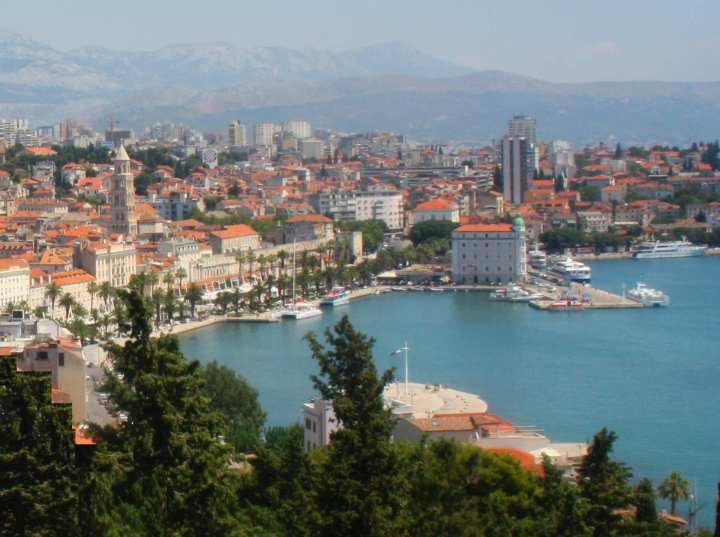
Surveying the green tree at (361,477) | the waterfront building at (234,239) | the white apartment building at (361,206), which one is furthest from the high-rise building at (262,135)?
the green tree at (361,477)

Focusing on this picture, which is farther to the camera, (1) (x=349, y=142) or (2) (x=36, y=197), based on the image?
(1) (x=349, y=142)

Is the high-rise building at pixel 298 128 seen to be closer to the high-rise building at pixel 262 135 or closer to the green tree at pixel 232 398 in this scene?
the high-rise building at pixel 262 135

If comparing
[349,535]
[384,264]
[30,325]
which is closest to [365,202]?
[384,264]

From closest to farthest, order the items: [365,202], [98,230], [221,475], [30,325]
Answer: [221,475] → [30,325] → [98,230] → [365,202]

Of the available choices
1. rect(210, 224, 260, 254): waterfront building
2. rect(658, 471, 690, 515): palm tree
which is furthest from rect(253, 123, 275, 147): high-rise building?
rect(658, 471, 690, 515): palm tree

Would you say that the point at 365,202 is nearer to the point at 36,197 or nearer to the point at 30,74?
the point at 36,197
